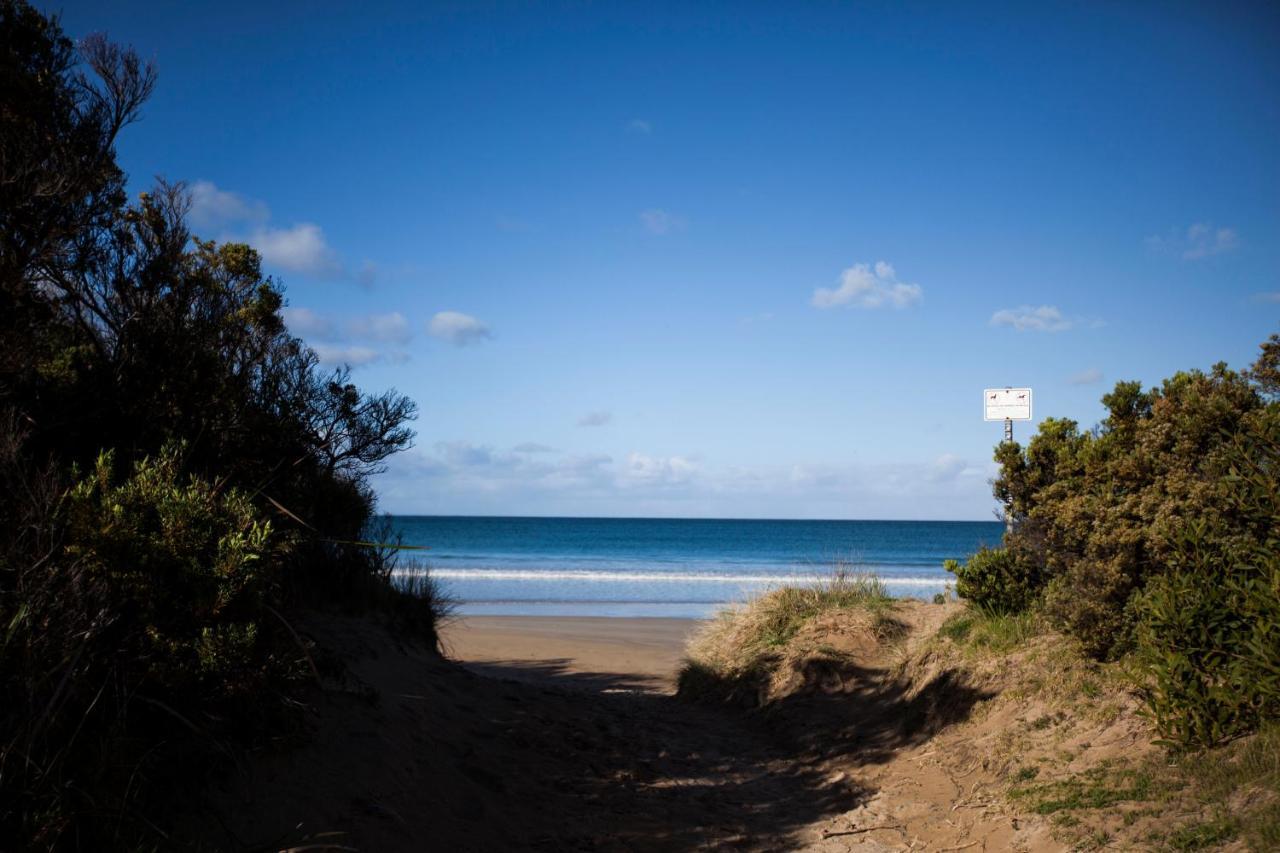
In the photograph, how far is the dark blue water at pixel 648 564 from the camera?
27.0 m

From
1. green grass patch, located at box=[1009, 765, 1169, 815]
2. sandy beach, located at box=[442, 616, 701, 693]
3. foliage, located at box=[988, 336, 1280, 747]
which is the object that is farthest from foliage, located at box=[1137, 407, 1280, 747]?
sandy beach, located at box=[442, 616, 701, 693]

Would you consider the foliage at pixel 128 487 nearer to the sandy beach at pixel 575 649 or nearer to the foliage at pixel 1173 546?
the sandy beach at pixel 575 649

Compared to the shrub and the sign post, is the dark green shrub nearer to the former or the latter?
the sign post

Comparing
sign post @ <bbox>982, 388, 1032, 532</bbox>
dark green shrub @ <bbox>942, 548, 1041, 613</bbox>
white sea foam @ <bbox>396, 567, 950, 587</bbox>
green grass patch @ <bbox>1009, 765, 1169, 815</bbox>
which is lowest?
white sea foam @ <bbox>396, 567, 950, 587</bbox>

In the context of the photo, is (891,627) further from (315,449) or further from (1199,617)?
(315,449)

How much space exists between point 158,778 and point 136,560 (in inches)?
47.2

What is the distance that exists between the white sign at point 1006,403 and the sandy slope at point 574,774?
3.58 m

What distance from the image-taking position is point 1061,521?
26.4 ft

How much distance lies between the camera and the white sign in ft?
40.0

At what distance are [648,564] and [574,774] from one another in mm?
40708

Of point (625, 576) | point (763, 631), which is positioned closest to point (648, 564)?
point (625, 576)

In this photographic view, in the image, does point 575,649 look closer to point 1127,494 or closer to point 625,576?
point 1127,494

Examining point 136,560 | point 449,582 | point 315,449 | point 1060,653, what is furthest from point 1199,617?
Result: point 449,582

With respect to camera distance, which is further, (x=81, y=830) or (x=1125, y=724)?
(x=1125, y=724)
